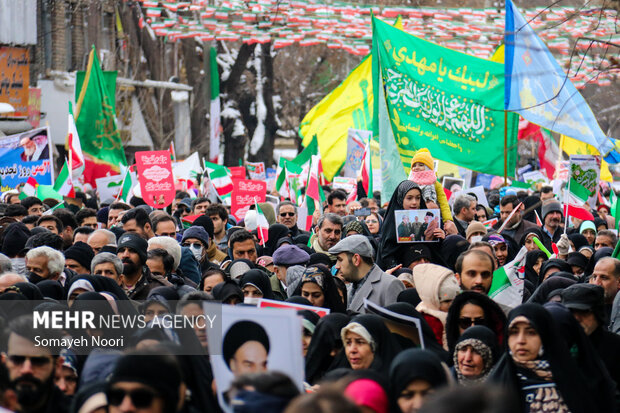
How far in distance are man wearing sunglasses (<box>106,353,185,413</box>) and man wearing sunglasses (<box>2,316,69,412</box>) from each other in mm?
510

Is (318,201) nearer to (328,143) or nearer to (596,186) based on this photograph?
(596,186)

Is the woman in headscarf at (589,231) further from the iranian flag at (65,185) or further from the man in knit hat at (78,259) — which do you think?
the iranian flag at (65,185)

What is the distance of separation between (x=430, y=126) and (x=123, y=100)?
22601mm

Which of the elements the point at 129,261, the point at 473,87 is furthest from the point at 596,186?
the point at 129,261

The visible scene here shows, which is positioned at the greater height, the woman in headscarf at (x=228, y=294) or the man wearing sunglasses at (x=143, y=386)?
the man wearing sunglasses at (x=143, y=386)

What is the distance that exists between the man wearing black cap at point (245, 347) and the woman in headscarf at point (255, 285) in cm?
226

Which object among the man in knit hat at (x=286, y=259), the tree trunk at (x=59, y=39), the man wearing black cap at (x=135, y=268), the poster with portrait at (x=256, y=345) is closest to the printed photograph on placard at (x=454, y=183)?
the man in knit hat at (x=286, y=259)

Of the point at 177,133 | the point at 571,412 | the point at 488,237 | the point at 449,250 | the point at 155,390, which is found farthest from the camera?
the point at 177,133

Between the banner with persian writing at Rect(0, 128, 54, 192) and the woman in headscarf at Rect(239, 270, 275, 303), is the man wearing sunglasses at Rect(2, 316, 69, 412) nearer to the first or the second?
the woman in headscarf at Rect(239, 270, 275, 303)

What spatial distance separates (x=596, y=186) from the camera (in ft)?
38.4

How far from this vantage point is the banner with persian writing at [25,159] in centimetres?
1488

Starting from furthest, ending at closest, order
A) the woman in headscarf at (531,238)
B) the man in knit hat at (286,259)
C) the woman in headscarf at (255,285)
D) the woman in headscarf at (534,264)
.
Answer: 1. the woman in headscarf at (531,238)
2. the woman in headscarf at (534,264)
3. the man in knit hat at (286,259)
4. the woman in headscarf at (255,285)

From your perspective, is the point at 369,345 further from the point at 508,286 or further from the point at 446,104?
the point at 446,104

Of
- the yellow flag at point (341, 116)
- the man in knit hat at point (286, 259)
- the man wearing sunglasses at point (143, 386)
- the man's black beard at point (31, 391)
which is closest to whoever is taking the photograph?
the man wearing sunglasses at point (143, 386)
